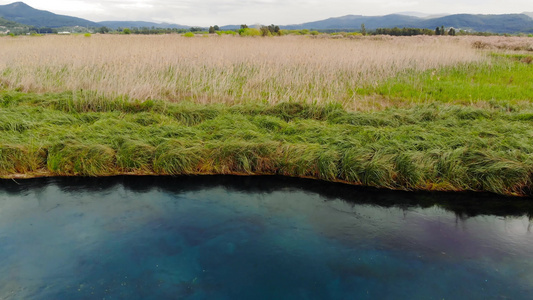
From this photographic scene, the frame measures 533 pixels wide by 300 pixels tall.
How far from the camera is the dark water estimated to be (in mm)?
3502

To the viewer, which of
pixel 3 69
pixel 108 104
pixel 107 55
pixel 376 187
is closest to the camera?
pixel 376 187

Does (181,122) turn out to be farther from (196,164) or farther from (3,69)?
(3,69)

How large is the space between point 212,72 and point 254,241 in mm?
7749

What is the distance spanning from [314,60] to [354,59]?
1416 mm

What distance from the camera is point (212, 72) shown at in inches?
432

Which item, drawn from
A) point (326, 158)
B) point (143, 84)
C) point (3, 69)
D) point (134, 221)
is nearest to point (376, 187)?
point (326, 158)

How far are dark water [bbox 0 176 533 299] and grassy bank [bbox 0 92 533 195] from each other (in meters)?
0.27

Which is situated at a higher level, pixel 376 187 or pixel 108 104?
pixel 108 104

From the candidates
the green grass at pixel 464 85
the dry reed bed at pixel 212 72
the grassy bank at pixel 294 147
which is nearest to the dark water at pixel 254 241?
the grassy bank at pixel 294 147

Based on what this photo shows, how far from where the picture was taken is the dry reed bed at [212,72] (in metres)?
9.18

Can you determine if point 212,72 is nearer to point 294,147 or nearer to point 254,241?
point 294,147

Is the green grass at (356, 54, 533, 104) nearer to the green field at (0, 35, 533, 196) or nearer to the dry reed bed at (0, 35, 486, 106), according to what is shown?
the dry reed bed at (0, 35, 486, 106)

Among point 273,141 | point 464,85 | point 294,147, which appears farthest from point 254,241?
point 464,85

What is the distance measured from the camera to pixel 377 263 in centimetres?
384
